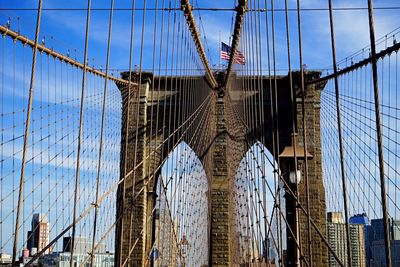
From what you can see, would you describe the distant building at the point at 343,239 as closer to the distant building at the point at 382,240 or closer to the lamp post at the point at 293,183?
the distant building at the point at 382,240

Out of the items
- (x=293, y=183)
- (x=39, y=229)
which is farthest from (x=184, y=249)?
(x=293, y=183)

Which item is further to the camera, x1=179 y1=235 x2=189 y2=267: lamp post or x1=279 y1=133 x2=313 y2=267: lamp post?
x1=179 y1=235 x2=189 y2=267: lamp post

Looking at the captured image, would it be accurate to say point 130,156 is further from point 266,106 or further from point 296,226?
point 296,226

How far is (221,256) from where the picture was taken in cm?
1650

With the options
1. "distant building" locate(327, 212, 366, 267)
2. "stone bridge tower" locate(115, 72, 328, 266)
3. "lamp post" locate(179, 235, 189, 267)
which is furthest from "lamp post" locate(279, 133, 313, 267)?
"distant building" locate(327, 212, 366, 267)

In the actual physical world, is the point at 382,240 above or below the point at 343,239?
below

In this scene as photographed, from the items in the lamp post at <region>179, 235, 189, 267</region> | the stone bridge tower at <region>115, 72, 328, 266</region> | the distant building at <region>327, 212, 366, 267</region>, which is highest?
the stone bridge tower at <region>115, 72, 328, 266</region>

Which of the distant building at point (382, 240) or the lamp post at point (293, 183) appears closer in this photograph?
the lamp post at point (293, 183)

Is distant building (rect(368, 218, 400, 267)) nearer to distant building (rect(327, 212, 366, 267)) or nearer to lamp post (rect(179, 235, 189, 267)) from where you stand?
distant building (rect(327, 212, 366, 267))

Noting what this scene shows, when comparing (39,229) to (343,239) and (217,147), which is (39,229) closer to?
(217,147)

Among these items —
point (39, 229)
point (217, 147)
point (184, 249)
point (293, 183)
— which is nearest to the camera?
point (293, 183)

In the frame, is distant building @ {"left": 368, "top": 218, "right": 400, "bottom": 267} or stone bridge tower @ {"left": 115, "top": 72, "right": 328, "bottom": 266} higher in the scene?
stone bridge tower @ {"left": 115, "top": 72, "right": 328, "bottom": 266}

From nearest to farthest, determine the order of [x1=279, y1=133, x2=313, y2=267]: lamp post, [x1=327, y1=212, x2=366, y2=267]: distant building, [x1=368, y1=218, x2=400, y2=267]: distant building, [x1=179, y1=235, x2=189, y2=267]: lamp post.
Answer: [x1=279, y1=133, x2=313, y2=267]: lamp post
[x1=368, y1=218, x2=400, y2=267]: distant building
[x1=179, y1=235, x2=189, y2=267]: lamp post
[x1=327, y1=212, x2=366, y2=267]: distant building

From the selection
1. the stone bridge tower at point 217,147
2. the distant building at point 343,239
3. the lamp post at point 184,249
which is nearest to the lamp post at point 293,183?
the lamp post at point 184,249
